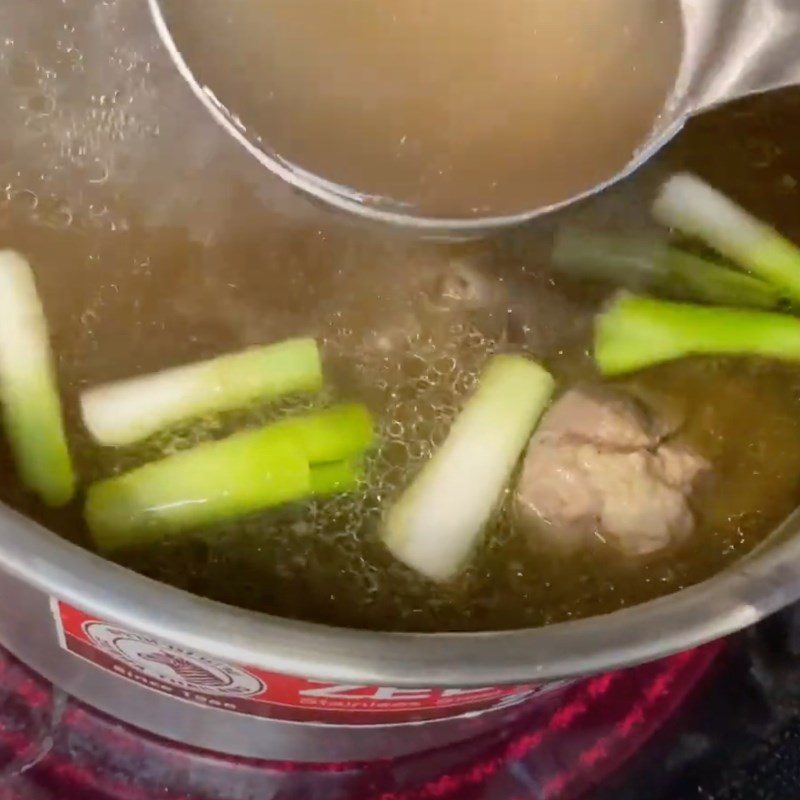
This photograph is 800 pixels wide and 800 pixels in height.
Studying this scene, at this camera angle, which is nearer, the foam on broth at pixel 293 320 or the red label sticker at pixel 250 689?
the red label sticker at pixel 250 689

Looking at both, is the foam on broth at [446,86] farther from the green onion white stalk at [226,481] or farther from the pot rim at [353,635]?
the pot rim at [353,635]

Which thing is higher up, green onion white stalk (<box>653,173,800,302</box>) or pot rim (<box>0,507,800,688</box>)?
green onion white stalk (<box>653,173,800,302</box>)

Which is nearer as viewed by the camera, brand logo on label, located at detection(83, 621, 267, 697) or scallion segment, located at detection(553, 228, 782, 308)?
brand logo on label, located at detection(83, 621, 267, 697)

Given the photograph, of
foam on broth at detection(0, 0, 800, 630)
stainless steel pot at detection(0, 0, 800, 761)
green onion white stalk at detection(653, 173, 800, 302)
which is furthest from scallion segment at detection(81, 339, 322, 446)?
green onion white stalk at detection(653, 173, 800, 302)

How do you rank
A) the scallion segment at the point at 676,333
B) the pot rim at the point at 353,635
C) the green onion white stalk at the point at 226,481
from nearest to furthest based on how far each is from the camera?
the pot rim at the point at 353,635
the green onion white stalk at the point at 226,481
the scallion segment at the point at 676,333

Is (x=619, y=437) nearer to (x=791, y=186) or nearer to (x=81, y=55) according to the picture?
(x=791, y=186)

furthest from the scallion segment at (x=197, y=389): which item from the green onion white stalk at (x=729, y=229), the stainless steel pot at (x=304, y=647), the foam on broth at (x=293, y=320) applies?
the green onion white stalk at (x=729, y=229)

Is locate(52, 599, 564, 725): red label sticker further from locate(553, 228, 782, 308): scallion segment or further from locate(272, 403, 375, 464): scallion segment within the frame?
locate(553, 228, 782, 308): scallion segment
